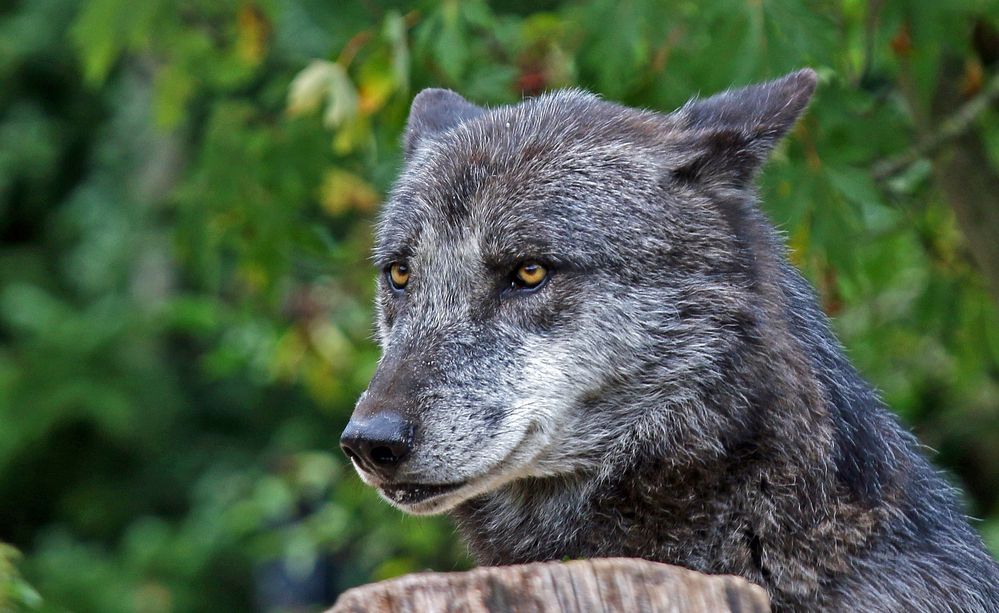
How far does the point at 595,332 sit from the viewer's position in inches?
151

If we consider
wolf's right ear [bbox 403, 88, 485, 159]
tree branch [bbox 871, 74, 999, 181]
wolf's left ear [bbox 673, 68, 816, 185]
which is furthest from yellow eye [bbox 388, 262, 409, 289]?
tree branch [bbox 871, 74, 999, 181]

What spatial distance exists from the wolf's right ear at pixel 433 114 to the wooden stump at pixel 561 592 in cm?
235

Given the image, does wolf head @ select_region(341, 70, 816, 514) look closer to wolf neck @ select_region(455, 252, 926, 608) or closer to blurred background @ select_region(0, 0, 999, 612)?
wolf neck @ select_region(455, 252, 926, 608)

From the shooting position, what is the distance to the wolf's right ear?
186 inches

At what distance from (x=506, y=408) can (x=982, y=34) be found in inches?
144

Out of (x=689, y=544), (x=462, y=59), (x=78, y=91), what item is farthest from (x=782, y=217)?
(x=78, y=91)

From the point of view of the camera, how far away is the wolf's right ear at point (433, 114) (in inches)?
186

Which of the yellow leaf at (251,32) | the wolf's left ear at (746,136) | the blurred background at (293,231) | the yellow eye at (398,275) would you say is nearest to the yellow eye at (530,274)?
the yellow eye at (398,275)

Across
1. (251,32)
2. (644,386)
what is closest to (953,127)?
(644,386)

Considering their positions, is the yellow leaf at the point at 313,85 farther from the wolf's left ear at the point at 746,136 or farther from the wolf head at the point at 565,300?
the wolf's left ear at the point at 746,136

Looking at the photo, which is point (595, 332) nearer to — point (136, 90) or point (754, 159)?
point (754, 159)

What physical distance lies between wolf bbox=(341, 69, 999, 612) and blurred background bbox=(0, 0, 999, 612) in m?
0.86

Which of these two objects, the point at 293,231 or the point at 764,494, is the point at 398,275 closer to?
the point at 764,494

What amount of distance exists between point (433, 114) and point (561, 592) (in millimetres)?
2609
